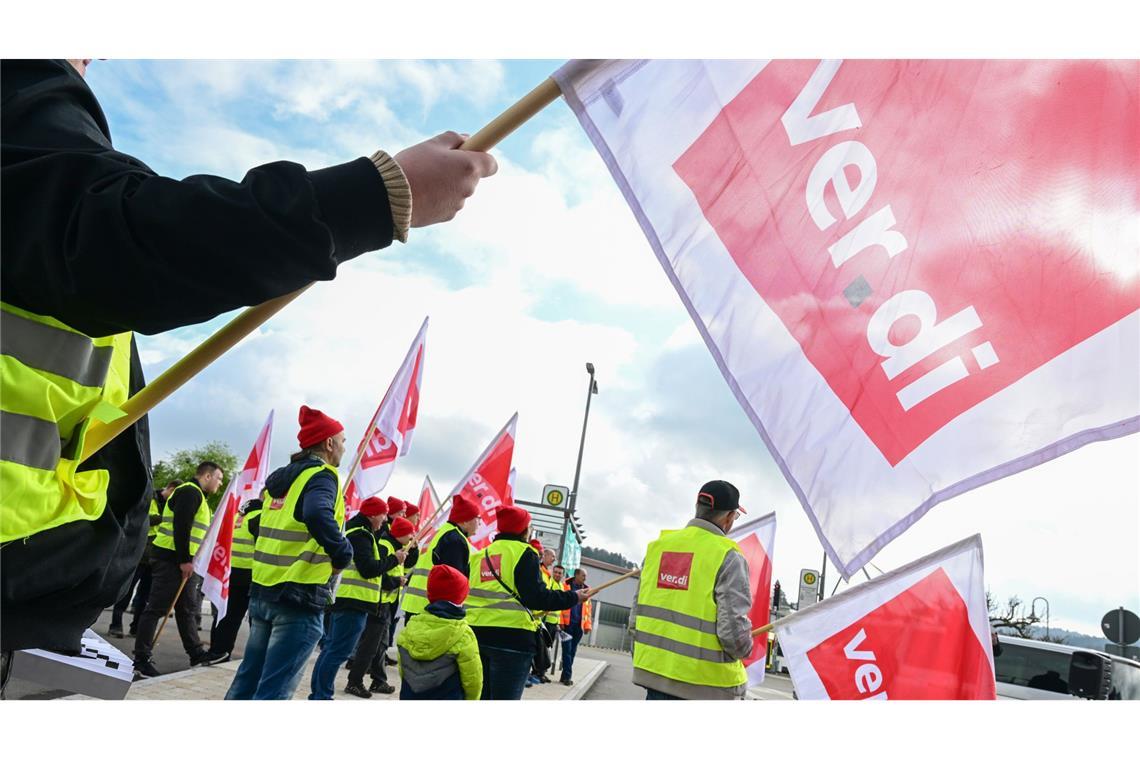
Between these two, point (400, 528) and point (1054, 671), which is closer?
point (400, 528)

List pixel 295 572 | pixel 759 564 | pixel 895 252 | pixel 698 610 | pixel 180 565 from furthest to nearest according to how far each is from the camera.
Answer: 1. pixel 759 564
2. pixel 180 565
3. pixel 295 572
4. pixel 698 610
5. pixel 895 252

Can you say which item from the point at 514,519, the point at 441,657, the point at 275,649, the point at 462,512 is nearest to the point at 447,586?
the point at 441,657

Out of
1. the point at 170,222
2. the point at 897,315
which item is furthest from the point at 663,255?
the point at 170,222

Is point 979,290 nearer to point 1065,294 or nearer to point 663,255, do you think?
point 1065,294

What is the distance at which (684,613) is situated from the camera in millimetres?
4980

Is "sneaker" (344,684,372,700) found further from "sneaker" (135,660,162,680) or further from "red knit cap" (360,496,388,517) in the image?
"red knit cap" (360,496,388,517)

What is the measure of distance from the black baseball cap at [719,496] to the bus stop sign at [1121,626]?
9297mm

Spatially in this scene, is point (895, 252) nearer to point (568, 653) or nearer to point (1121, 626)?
point (1121, 626)

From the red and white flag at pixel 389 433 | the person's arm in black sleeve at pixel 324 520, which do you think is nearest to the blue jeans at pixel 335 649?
the person's arm in black sleeve at pixel 324 520

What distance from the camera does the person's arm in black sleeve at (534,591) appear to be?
6.22m

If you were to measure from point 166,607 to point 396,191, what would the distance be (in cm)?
804

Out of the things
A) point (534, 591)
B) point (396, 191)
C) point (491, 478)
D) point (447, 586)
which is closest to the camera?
point (396, 191)

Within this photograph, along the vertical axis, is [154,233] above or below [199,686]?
above

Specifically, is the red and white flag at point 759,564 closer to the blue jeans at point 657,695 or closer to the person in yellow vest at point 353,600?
the blue jeans at point 657,695
